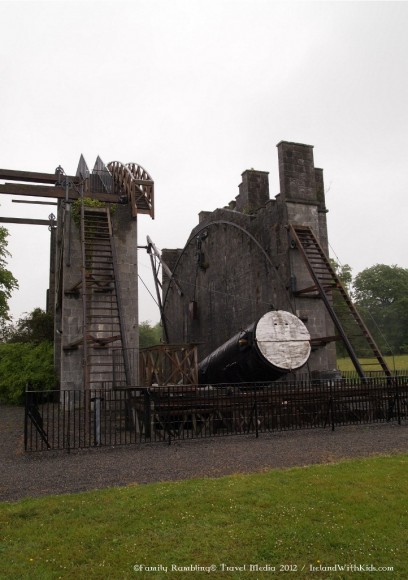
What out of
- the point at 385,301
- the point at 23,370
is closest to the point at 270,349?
the point at 23,370

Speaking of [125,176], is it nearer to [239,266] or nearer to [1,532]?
[239,266]

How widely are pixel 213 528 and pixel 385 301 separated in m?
68.7

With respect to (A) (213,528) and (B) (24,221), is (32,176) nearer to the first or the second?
(B) (24,221)

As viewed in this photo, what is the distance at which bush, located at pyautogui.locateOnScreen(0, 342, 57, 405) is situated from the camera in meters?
21.0

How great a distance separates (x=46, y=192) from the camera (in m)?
19.6

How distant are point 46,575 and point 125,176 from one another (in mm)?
17436

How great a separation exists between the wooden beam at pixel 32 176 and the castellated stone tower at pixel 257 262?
26.7 ft

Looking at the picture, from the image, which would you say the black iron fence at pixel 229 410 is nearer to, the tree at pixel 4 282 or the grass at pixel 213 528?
the grass at pixel 213 528

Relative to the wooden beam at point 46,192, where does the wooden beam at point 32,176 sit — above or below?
above

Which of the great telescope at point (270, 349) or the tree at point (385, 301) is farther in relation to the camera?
the tree at point (385, 301)

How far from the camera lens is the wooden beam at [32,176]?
2009 centimetres

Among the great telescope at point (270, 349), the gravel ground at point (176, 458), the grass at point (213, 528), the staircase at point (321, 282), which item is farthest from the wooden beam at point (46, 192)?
the grass at point (213, 528)

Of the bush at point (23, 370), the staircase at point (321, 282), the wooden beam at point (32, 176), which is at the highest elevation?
the wooden beam at point (32, 176)

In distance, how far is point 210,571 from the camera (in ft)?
14.1
